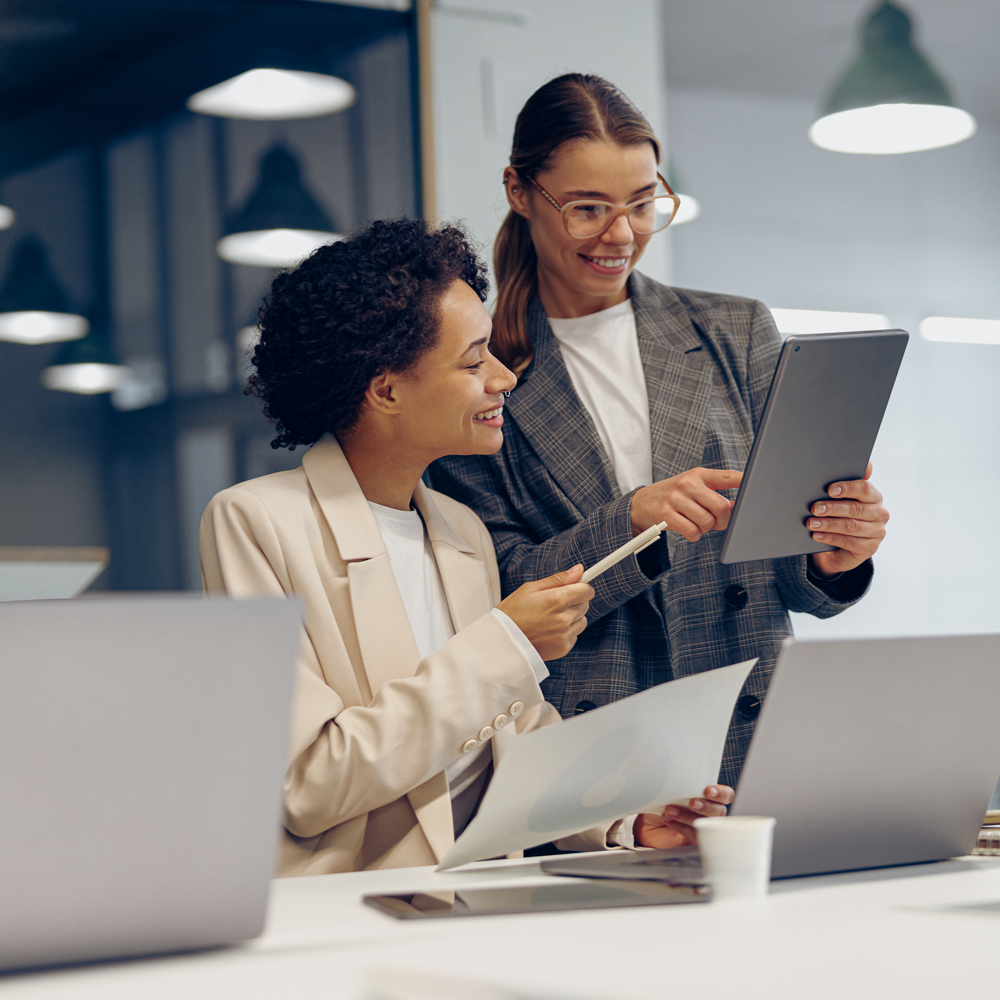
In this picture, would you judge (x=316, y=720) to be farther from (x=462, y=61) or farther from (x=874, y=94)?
(x=874, y=94)

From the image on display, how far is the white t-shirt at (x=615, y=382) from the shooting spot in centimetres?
181

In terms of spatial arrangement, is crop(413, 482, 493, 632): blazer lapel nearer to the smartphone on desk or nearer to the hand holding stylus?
the hand holding stylus

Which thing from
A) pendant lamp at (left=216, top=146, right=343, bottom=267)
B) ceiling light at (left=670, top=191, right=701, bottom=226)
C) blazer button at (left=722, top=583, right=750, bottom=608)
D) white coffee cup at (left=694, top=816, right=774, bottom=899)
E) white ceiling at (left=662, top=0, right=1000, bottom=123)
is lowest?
white coffee cup at (left=694, top=816, right=774, bottom=899)

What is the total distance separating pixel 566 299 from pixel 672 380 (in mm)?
223

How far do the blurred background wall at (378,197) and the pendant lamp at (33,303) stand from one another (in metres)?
0.03

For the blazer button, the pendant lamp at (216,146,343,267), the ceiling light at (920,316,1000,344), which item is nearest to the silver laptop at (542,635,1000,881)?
the blazer button

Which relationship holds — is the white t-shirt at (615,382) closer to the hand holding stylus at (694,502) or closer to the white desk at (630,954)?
the hand holding stylus at (694,502)

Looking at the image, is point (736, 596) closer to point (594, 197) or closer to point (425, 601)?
point (425, 601)

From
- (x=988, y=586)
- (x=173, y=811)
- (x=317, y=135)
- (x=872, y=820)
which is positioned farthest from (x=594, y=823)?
(x=988, y=586)

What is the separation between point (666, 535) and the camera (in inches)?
67.2

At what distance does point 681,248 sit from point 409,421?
2.39 meters

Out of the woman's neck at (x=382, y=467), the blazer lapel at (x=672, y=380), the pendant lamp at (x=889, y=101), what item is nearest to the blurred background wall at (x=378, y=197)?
the pendant lamp at (x=889, y=101)

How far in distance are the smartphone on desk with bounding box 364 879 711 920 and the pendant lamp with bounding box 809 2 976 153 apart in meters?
3.08

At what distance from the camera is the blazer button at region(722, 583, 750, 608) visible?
172 cm
